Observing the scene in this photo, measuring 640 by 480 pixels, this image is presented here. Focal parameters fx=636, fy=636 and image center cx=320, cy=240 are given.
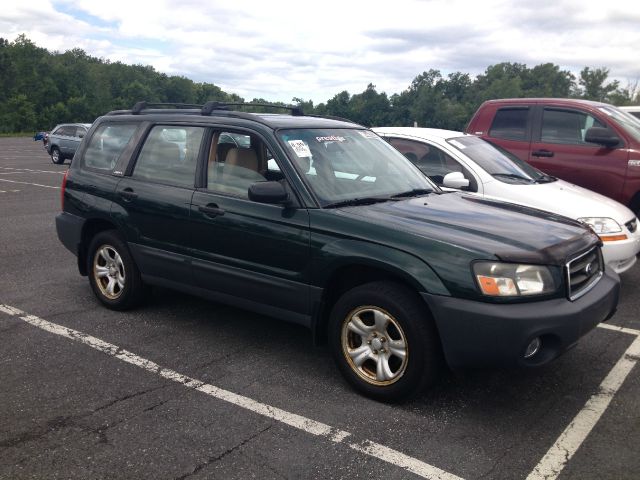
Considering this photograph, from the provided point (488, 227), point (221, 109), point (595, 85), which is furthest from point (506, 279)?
point (595, 85)

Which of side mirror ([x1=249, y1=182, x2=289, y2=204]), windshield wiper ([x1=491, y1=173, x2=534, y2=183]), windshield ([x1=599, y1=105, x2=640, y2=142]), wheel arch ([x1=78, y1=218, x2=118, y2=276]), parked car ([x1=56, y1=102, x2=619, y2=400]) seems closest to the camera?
parked car ([x1=56, y1=102, x2=619, y2=400])

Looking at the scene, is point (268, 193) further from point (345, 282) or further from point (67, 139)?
point (67, 139)

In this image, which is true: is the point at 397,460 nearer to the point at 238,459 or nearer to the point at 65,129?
the point at 238,459

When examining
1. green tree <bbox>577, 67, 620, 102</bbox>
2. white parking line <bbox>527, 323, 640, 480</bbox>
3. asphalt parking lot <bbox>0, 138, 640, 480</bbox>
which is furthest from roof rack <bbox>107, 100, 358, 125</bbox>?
green tree <bbox>577, 67, 620, 102</bbox>

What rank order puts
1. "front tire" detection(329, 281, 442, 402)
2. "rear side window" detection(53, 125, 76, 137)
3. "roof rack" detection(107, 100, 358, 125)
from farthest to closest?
"rear side window" detection(53, 125, 76, 137)
"roof rack" detection(107, 100, 358, 125)
"front tire" detection(329, 281, 442, 402)

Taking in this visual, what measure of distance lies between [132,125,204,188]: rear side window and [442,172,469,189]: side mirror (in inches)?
103

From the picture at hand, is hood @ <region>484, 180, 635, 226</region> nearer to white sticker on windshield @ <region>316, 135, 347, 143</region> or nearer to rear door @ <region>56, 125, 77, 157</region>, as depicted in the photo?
white sticker on windshield @ <region>316, 135, 347, 143</region>

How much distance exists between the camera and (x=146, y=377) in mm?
4160

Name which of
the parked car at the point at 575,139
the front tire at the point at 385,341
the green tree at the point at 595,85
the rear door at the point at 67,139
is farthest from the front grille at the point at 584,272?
the green tree at the point at 595,85

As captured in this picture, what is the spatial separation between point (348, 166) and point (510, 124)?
5.02 meters

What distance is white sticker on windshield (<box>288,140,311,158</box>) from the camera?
4.40 m

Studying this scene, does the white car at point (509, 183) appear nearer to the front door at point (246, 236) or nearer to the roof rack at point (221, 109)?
the roof rack at point (221, 109)

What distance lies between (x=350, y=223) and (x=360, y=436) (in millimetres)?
1246

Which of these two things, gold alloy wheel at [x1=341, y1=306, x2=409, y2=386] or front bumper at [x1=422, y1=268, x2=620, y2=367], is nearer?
front bumper at [x1=422, y1=268, x2=620, y2=367]
